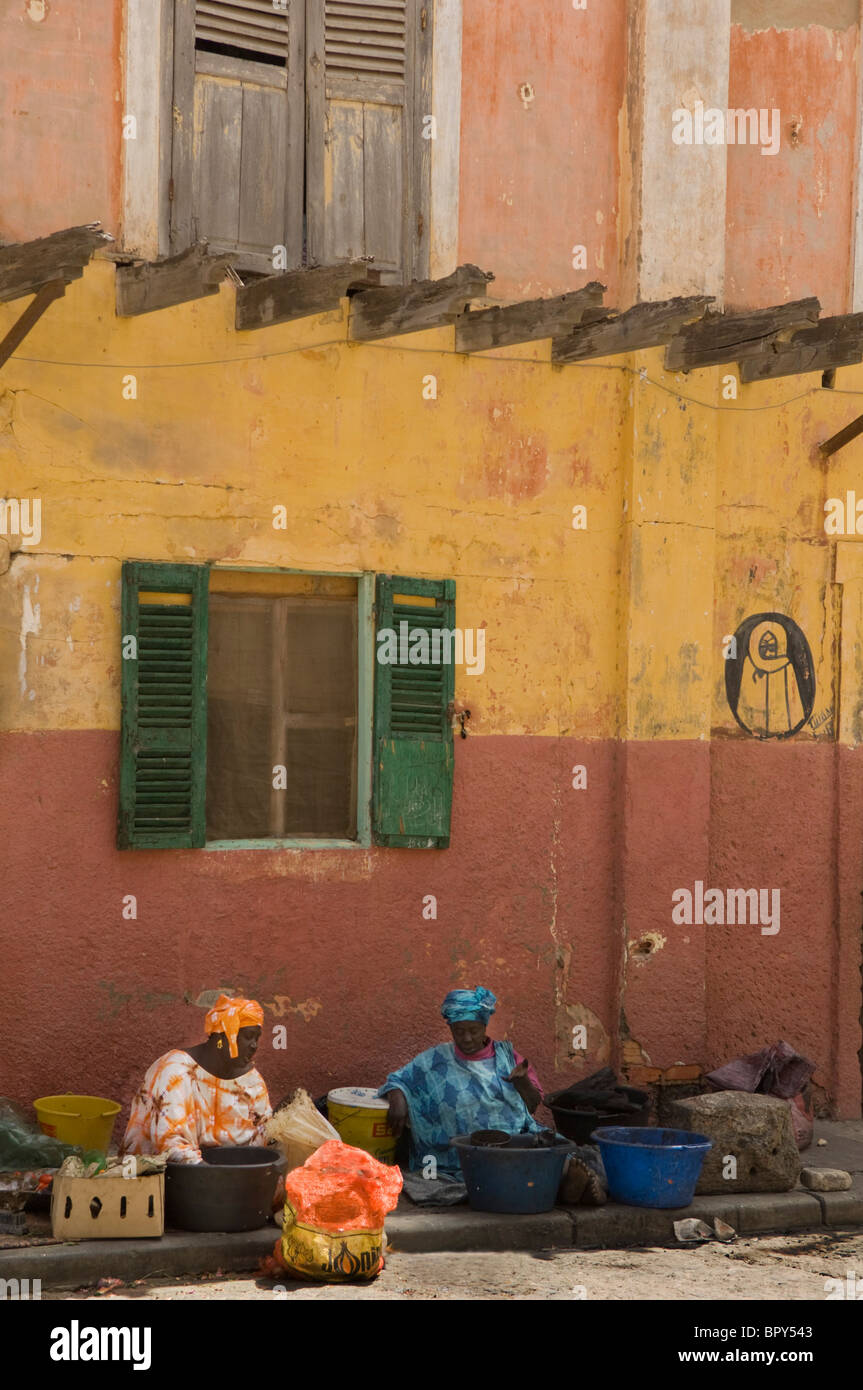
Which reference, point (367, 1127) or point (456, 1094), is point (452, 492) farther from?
point (367, 1127)

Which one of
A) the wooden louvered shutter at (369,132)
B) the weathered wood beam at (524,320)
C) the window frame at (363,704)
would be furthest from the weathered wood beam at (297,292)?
the window frame at (363,704)

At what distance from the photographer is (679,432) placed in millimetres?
8570

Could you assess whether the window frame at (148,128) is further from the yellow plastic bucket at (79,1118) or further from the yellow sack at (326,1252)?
the yellow sack at (326,1252)

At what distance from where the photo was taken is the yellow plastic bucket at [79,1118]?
6.70 m

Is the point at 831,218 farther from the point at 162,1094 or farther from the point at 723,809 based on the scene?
the point at 162,1094

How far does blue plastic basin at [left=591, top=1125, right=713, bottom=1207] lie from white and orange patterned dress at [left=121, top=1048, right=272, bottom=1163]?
58.2 inches

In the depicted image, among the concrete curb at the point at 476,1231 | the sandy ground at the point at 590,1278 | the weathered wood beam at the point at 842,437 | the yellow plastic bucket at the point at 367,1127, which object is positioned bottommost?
the sandy ground at the point at 590,1278

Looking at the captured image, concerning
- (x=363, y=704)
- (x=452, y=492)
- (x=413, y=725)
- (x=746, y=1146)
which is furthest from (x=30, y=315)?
(x=746, y=1146)

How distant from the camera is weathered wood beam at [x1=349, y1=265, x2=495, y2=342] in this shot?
6637mm

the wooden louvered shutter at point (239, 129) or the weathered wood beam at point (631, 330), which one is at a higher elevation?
the wooden louvered shutter at point (239, 129)

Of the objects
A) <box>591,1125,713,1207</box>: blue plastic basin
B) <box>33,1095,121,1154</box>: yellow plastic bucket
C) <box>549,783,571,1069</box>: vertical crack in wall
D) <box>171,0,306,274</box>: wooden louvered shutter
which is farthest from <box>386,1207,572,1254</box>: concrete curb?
<box>171,0,306,274</box>: wooden louvered shutter

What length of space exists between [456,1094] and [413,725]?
178cm

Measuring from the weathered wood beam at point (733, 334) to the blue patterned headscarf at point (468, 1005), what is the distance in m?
3.23
